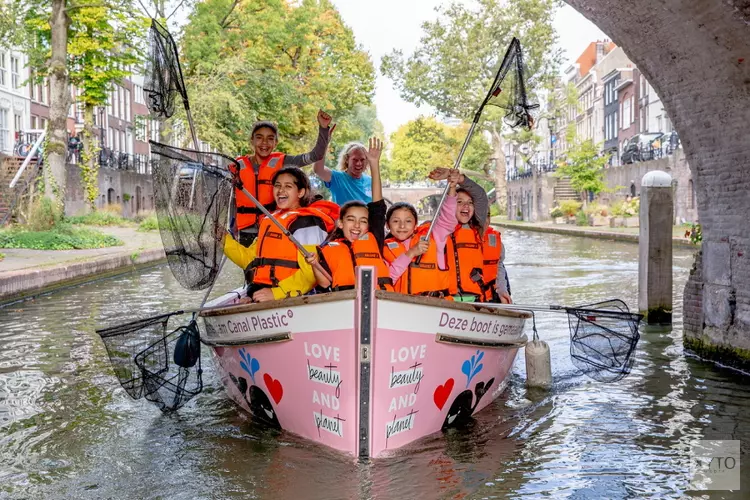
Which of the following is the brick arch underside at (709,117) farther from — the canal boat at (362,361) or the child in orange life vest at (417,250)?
the canal boat at (362,361)

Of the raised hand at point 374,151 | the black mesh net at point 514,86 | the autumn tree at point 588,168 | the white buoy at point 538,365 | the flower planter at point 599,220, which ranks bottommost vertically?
the white buoy at point 538,365

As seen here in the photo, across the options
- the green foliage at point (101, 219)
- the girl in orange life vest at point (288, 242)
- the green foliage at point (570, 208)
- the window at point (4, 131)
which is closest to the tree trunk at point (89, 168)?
the green foliage at point (101, 219)

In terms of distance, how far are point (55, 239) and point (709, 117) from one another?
1506 cm

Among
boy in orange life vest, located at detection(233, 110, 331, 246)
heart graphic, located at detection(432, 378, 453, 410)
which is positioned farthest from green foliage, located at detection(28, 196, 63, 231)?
heart graphic, located at detection(432, 378, 453, 410)

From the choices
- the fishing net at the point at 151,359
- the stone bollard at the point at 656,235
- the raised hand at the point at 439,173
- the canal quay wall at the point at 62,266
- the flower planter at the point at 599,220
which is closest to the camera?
the raised hand at the point at 439,173

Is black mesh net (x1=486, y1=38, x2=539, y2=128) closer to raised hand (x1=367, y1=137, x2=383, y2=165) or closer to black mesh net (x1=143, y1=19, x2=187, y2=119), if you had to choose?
raised hand (x1=367, y1=137, x2=383, y2=165)

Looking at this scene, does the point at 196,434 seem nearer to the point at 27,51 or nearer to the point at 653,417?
the point at 653,417

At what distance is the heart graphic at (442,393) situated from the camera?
639cm

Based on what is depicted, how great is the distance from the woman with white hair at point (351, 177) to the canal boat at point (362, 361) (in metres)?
1.99

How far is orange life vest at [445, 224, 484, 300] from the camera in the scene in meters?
7.40

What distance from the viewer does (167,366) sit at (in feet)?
24.0

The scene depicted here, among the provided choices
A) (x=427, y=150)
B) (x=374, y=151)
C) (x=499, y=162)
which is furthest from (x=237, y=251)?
(x=427, y=150)

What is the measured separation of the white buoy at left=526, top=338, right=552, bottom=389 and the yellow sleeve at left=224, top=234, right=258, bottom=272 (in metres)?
2.61

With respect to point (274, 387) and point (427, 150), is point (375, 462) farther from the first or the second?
point (427, 150)
